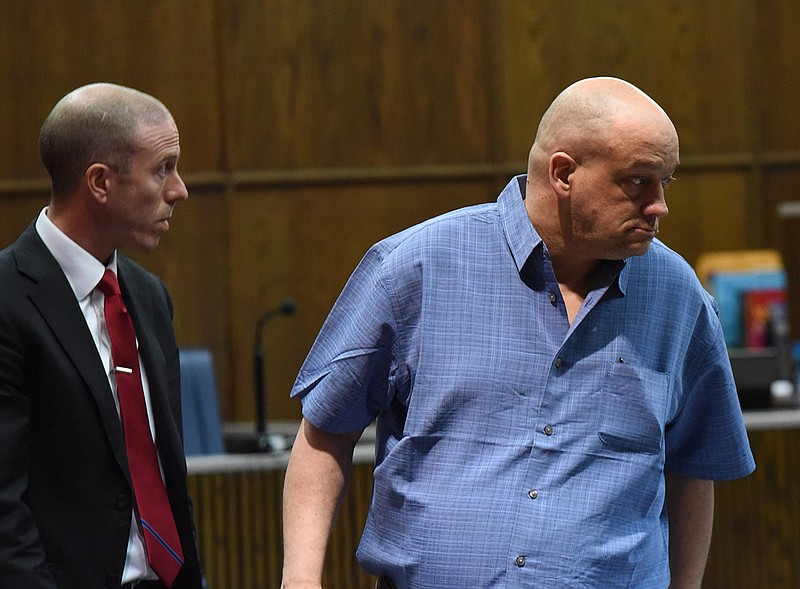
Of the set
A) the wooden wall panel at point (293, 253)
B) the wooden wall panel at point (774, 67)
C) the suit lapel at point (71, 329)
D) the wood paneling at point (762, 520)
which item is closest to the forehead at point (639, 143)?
the suit lapel at point (71, 329)

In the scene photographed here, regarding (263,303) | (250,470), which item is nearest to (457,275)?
(250,470)

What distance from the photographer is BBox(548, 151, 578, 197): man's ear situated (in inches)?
64.0

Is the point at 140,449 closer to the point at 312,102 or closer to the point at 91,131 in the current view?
the point at 91,131

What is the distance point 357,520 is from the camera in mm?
3479

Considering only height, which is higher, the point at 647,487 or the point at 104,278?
the point at 104,278

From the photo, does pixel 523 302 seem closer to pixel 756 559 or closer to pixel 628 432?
pixel 628 432

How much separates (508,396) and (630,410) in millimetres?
167

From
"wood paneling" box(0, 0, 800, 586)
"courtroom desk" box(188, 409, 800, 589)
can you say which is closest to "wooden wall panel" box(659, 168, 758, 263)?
"wood paneling" box(0, 0, 800, 586)

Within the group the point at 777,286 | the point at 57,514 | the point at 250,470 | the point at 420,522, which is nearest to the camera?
the point at 420,522

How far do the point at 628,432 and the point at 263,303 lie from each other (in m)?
4.14

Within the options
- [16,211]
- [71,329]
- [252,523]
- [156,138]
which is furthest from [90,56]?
[71,329]

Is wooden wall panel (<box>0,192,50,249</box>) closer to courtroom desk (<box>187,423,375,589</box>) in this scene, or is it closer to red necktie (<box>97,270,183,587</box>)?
courtroom desk (<box>187,423,375,589</box>)

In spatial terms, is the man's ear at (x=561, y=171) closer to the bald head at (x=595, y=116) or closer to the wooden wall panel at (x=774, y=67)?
the bald head at (x=595, y=116)

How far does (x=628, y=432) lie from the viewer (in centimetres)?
164
